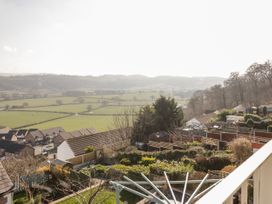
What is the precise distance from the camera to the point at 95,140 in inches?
808

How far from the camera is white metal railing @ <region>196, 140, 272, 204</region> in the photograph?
723 millimetres

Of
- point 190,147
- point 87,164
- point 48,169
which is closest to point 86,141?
point 87,164

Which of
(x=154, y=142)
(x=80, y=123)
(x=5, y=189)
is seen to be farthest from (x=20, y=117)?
(x=5, y=189)

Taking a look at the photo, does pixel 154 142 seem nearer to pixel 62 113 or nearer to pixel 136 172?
pixel 136 172

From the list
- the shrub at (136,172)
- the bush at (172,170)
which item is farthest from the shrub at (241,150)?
the shrub at (136,172)

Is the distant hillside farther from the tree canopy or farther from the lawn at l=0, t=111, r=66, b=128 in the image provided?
the tree canopy

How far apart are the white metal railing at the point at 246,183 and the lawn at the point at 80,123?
37.1m

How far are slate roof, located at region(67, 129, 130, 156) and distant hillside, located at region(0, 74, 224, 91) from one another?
2495 inches

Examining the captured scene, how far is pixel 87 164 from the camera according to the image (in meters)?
17.1

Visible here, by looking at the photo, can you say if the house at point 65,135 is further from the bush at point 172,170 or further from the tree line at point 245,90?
the bush at point 172,170

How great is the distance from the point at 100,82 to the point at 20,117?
181 ft

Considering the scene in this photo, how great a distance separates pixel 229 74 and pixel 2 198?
107 feet

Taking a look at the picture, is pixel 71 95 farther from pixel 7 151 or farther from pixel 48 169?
pixel 48 169

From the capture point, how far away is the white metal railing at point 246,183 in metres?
0.72
